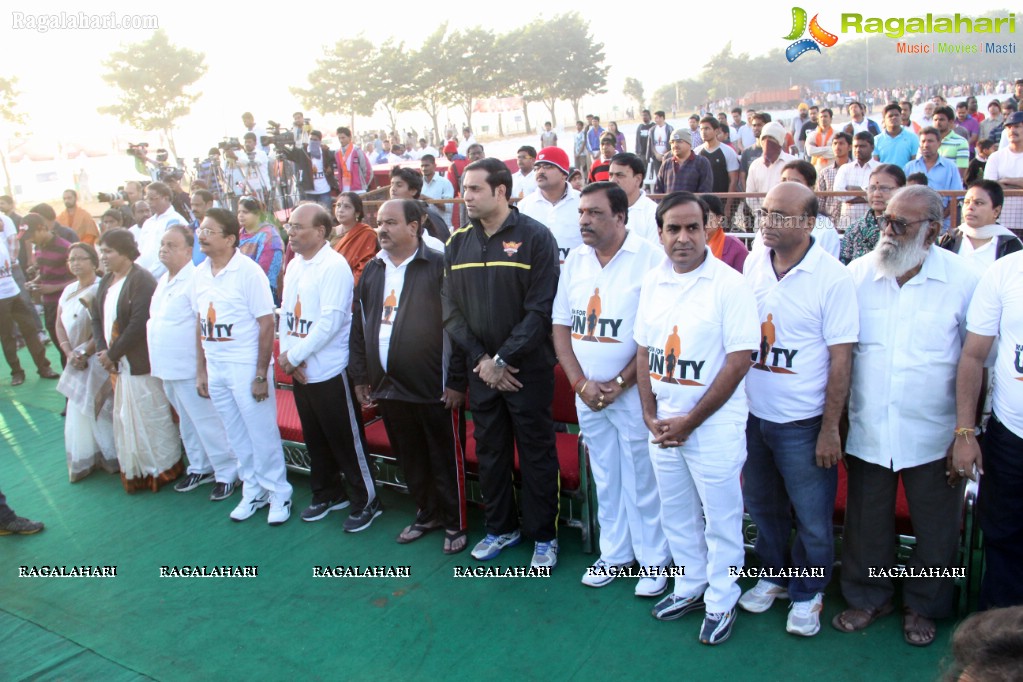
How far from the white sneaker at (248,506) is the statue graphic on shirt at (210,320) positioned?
1.12m

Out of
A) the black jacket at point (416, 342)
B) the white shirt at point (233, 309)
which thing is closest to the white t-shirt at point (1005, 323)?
the black jacket at point (416, 342)

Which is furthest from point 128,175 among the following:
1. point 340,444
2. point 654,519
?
point 654,519

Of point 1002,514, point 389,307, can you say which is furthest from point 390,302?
point 1002,514

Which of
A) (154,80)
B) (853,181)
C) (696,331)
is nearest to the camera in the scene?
(696,331)

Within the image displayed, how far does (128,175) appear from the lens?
89.1 ft

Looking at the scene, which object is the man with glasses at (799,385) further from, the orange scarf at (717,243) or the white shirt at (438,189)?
the white shirt at (438,189)

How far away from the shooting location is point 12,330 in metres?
8.53

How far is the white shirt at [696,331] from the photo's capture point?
3099mm

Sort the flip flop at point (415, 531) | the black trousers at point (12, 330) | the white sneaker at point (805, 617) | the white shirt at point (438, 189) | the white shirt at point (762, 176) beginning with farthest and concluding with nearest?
1. the white shirt at point (438, 189)
2. the black trousers at point (12, 330)
3. the white shirt at point (762, 176)
4. the flip flop at point (415, 531)
5. the white sneaker at point (805, 617)

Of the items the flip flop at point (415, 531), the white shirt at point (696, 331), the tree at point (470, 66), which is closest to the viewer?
the white shirt at point (696, 331)

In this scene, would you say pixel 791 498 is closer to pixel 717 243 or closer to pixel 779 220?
pixel 779 220

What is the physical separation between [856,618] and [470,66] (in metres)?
48.2

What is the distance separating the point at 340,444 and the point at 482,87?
47.0 m

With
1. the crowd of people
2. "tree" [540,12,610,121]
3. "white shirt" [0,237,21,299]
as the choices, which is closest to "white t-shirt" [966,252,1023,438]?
the crowd of people
